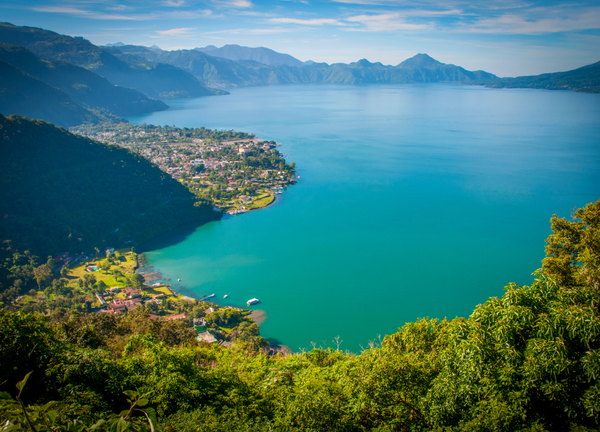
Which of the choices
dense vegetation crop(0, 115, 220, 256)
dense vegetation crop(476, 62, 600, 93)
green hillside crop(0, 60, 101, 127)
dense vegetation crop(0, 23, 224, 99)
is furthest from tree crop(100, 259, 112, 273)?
dense vegetation crop(476, 62, 600, 93)

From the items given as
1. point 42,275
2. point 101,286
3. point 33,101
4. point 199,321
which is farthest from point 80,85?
point 199,321

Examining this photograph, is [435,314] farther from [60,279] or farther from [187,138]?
[187,138]

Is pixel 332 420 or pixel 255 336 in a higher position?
pixel 332 420

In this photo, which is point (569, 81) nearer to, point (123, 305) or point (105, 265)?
point (105, 265)

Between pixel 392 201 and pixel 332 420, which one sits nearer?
pixel 332 420

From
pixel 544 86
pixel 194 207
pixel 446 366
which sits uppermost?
pixel 544 86

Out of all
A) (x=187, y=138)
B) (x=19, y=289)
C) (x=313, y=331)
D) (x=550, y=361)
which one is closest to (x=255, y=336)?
(x=313, y=331)
